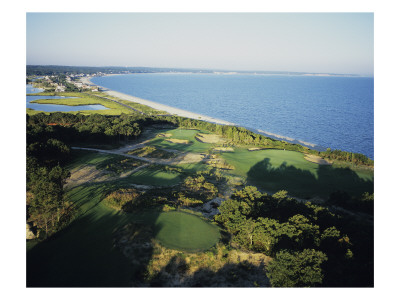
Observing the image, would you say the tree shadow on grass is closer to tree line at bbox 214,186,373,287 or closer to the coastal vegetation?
the coastal vegetation

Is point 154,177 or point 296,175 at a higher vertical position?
point 154,177

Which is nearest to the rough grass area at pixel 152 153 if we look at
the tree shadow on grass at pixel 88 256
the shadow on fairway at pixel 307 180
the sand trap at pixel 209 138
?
the sand trap at pixel 209 138

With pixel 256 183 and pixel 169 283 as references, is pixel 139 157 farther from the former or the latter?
pixel 169 283

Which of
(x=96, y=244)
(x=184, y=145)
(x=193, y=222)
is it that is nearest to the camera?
(x=96, y=244)

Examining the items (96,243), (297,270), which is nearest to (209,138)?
(96,243)

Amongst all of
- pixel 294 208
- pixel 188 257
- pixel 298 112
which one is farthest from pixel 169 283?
pixel 298 112

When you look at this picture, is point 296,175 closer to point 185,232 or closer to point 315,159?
point 315,159
